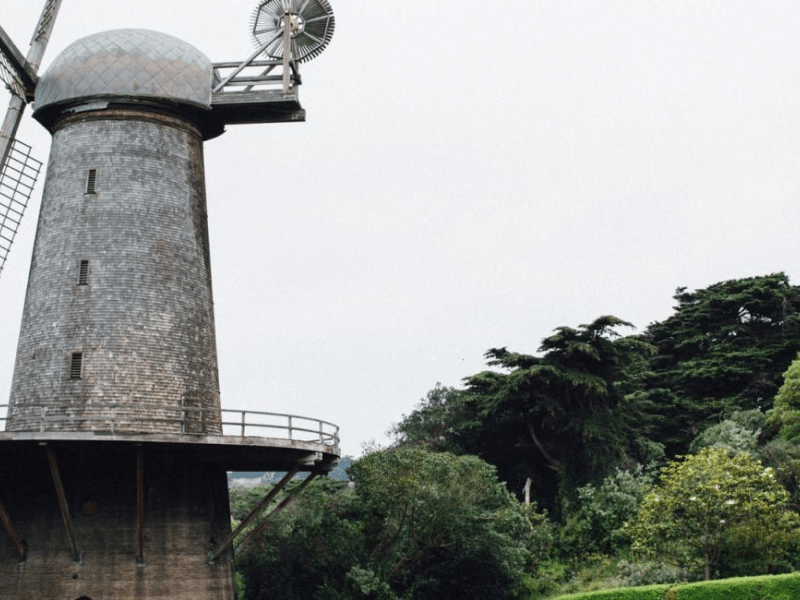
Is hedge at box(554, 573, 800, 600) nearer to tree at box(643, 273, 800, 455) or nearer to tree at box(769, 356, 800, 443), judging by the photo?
tree at box(769, 356, 800, 443)

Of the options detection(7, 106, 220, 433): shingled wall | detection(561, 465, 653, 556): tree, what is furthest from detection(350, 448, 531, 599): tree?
detection(7, 106, 220, 433): shingled wall

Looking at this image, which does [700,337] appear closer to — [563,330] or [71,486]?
[563,330]

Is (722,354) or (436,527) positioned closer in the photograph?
(436,527)

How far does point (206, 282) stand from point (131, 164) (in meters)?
2.95

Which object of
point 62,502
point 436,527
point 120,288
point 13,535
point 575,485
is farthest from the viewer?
point 575,485

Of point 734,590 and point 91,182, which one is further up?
point 91,182

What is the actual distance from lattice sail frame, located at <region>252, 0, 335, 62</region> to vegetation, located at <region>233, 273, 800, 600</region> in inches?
519

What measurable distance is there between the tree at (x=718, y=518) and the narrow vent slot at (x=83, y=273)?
15.9 metres

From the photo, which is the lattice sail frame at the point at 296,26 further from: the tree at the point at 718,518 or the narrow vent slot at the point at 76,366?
the tree at the point at 718,518

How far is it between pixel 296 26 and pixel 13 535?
1291 cm

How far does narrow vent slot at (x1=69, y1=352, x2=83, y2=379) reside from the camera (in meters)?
20.5

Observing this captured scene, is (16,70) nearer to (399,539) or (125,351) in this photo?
(125,351)

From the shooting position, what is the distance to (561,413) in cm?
3912

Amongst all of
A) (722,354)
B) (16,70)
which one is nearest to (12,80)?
(16,70)
